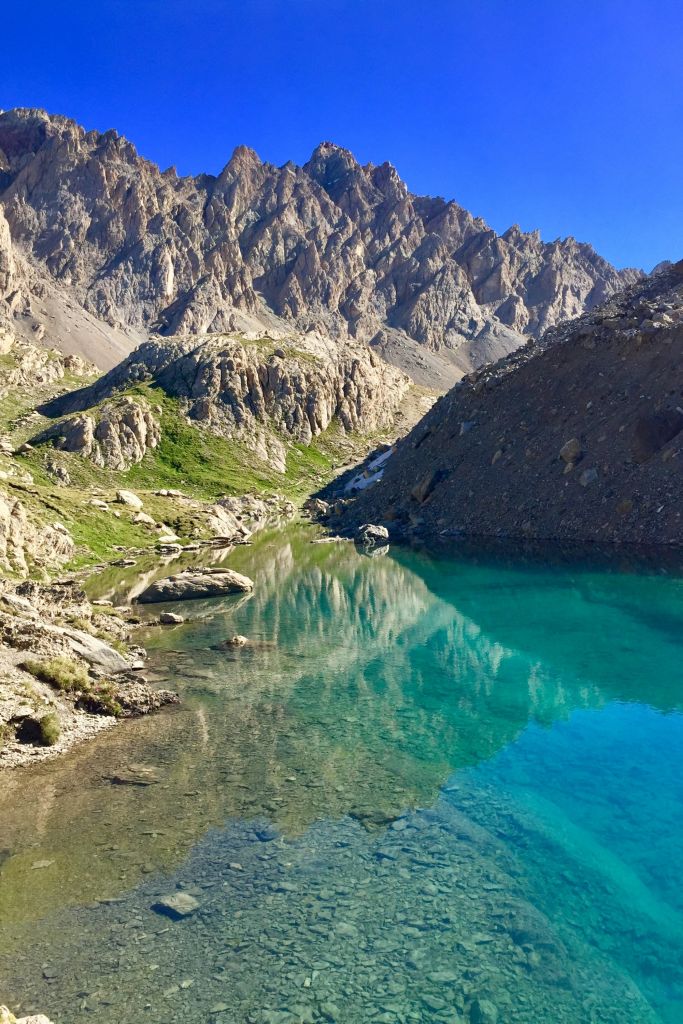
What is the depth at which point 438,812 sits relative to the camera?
54.3 ft

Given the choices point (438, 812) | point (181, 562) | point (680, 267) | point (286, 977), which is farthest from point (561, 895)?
point (680, 267)

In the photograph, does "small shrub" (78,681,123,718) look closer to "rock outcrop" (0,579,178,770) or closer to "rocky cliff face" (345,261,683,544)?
"rock outcrop" (0,579,178,770)

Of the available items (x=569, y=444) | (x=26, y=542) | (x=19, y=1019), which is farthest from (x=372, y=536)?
(x=19, y=1019)

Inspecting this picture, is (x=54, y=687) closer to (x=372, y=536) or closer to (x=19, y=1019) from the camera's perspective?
(x=19, y=1019)

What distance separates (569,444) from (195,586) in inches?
1564

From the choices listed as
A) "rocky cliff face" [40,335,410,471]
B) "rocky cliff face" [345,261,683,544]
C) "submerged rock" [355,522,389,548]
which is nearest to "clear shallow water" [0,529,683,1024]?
"rocky cliff face" [345,261,683,544]

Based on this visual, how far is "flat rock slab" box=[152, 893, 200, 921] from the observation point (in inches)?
502

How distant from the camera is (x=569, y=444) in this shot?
2608 inches

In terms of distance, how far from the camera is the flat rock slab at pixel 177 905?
12.8 m

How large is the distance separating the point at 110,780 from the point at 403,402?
6411 inches

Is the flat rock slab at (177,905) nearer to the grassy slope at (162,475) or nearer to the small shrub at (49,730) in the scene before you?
the small shrub at (49,730)

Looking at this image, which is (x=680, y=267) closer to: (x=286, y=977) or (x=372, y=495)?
(x=372, y=495)

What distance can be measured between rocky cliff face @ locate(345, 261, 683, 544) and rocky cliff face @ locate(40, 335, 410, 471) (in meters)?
54.3

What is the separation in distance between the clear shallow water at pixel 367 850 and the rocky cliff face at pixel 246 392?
101 metres
